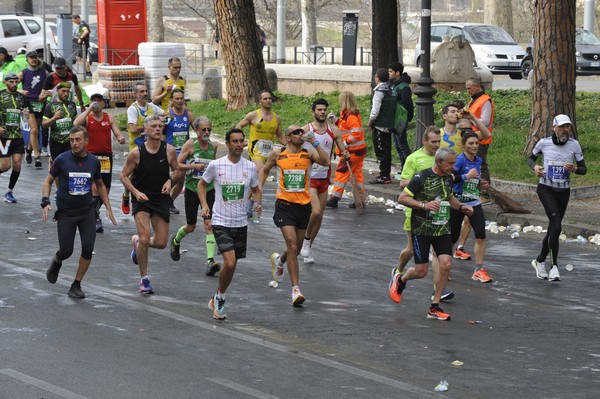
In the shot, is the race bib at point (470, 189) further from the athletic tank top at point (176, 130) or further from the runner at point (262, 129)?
the athletic tank top at point (176, 130)

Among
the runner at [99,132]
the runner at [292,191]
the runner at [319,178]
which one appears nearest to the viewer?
the runner at [292,191]

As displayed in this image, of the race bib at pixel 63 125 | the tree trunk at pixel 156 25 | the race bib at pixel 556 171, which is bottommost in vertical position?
the race bib at pixel 556 171

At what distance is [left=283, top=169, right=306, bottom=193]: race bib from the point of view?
1125 centimetres

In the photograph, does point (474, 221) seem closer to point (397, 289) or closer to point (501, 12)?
point (397, 289)

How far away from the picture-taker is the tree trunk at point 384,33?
22.9 meters

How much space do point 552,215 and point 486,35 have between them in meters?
26.5

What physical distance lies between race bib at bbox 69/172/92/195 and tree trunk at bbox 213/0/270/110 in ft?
48.2

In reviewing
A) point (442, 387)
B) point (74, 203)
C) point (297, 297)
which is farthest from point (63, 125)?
point (442, 387)

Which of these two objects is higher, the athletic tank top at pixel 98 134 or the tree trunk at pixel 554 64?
the tree trunk at pixel 554 64

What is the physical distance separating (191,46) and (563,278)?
175 feet

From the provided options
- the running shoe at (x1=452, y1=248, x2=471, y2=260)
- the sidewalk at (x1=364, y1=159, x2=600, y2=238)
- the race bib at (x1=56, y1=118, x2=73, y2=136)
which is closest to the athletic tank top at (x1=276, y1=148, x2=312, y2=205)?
the running shoe at (x1=452, y1=248, x2=471, y2=260)

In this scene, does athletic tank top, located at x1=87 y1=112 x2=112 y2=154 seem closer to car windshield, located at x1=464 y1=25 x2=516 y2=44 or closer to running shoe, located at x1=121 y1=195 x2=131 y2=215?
running shoe, located at x1=121 y1=195 x2=131 y2=215

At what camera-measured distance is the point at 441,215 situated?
34.7 ft

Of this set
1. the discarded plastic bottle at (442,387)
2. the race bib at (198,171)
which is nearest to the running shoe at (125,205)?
the race bib at (198,171)
